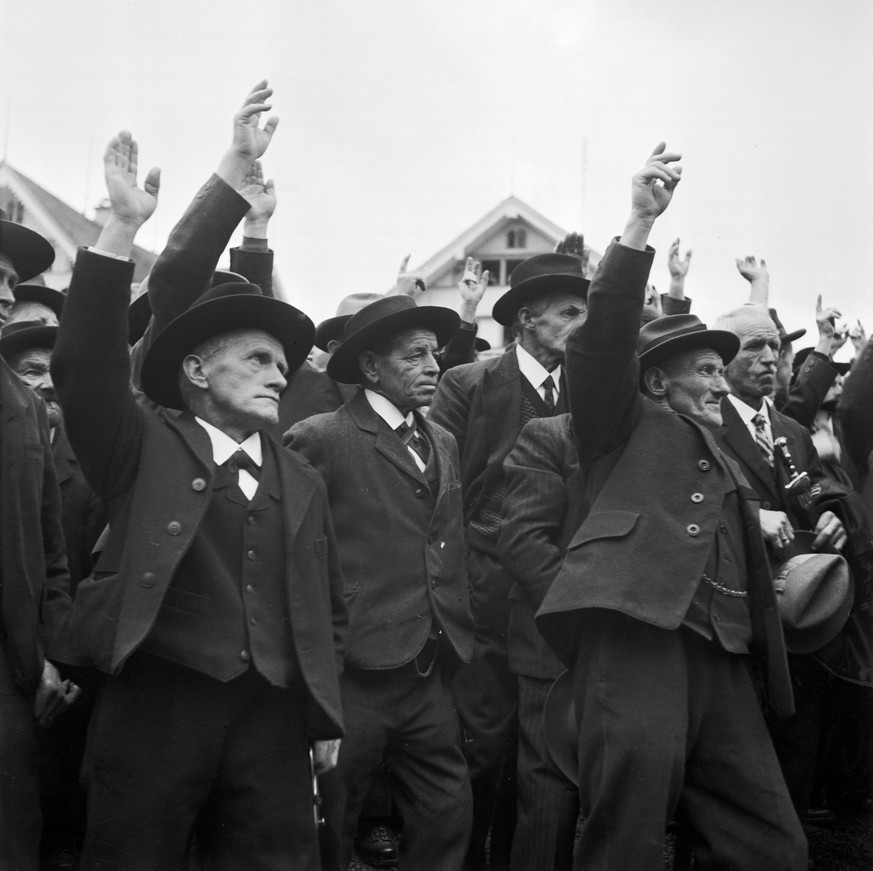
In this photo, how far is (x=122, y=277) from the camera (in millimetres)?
3166

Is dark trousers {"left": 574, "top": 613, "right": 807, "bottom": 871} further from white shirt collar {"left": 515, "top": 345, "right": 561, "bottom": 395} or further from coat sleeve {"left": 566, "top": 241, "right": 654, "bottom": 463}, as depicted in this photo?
white shirt collar {"left": 515, "top": 345, "right": 561, "bottom": 395}

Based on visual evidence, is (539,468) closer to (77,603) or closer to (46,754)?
(77,603)

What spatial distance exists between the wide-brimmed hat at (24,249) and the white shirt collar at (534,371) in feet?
7.76

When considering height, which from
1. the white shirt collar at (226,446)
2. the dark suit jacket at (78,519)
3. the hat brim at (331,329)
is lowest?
the dark suit jacket at (78,519)

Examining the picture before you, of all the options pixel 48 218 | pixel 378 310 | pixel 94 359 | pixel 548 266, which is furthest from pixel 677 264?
pixel 48 218

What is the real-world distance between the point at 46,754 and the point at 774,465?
3.75 meters

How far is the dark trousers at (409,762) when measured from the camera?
4.06 m

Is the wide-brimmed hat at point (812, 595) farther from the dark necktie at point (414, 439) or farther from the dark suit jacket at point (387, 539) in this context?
the dark necktie at point (414, 439)

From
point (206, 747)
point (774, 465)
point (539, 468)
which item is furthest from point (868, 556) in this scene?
point (206, 747)

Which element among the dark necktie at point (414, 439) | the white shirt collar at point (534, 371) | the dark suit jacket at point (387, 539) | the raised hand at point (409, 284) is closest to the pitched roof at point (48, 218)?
the raised hand at point (409, 284)

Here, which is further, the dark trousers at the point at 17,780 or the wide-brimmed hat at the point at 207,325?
the wide-brimmed hat at the point at 207,325

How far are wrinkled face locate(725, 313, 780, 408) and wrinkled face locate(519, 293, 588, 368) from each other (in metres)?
0.87

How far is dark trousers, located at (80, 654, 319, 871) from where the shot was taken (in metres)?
3.13

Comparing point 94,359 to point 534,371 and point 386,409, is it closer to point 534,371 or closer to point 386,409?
point 386,409
